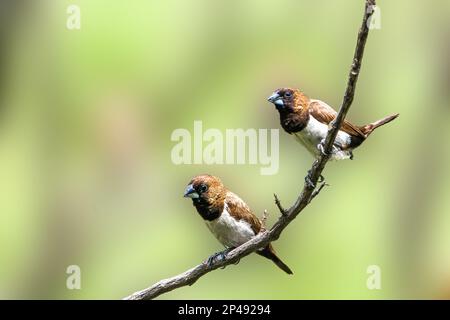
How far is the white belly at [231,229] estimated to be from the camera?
421 centimetres

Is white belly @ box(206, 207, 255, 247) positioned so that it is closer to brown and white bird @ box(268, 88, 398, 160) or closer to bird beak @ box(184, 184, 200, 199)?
bird beak @ box(184, 184, 200, 199)

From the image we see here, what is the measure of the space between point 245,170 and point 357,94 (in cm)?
113

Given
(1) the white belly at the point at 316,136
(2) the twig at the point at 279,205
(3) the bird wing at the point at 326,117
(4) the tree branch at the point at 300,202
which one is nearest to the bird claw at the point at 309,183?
(4) the tree branch at the point at 300,202

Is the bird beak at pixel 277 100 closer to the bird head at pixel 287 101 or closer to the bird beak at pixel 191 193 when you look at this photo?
the bird head at pixel 287 101

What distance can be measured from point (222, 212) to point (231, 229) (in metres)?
0.11

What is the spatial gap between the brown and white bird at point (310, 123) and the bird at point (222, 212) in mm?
556

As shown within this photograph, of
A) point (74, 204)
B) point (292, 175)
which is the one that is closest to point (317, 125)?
point (292, 175)

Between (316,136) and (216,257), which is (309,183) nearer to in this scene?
(316,136)

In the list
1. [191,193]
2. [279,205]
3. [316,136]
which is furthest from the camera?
[191,193]

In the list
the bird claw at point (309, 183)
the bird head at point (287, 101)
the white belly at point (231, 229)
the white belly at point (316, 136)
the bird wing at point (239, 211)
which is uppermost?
the bird head at point (287, 101)

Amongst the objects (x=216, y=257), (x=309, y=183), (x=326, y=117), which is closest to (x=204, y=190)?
(x=216, y=257)

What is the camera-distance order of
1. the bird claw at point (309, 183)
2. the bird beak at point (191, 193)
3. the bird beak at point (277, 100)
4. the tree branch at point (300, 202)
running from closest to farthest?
the tree branch at point (300, 202)
the bird claw at point (309, 183)
the bird beak at point (277, 100)
the bird beak at point (191, 193)

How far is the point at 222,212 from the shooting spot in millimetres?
4238

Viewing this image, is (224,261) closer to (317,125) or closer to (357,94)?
(317,125)
